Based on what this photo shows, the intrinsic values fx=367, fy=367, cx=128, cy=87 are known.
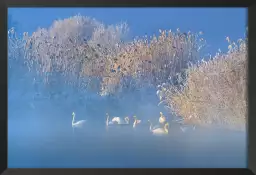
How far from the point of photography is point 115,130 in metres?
2.28

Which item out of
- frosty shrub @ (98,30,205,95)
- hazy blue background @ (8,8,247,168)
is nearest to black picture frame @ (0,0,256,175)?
hazy blue background @ (8,8,247,168)

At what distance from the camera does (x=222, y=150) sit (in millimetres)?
2273

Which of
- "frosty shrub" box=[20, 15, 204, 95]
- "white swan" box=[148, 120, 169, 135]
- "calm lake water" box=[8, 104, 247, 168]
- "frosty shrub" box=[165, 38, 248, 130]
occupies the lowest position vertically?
"calm lake water" box=[8, 104, 247, 168]

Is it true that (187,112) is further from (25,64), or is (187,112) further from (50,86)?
(25,64)

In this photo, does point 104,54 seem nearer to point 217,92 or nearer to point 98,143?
point 98,143

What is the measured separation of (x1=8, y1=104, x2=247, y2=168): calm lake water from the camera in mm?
2271

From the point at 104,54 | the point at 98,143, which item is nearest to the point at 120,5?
the point at 104,54

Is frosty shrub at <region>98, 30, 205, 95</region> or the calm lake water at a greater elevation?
frosty shrub at <region>98, 30, 205, 95</region>

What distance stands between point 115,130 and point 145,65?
17.6 inches

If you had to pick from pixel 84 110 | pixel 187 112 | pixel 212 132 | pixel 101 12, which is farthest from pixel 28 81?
pixel 212 132

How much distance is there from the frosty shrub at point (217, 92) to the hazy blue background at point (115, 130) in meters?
0.07

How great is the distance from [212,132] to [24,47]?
4.19 ft

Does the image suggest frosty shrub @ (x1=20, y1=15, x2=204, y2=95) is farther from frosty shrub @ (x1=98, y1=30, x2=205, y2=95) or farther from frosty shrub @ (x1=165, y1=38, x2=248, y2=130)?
frosty shrub @ (x1=165, y1=38, x2=248, y2=130)

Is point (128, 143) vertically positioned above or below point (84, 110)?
below
